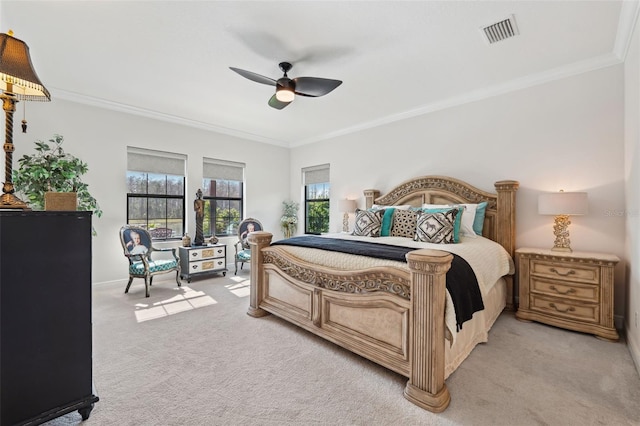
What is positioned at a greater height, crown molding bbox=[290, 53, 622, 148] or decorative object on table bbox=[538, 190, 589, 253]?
crown molding bbox=[290, 53, 622, 148]

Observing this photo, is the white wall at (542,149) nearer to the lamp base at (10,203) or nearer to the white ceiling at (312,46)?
the white ceiling at (312,46)

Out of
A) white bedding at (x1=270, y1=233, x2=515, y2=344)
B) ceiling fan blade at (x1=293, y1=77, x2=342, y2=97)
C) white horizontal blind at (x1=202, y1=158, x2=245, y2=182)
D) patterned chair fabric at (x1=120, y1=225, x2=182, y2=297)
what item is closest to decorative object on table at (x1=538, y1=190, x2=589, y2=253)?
white bedding at (x1=270, y1=233, x2=515, y2=344)

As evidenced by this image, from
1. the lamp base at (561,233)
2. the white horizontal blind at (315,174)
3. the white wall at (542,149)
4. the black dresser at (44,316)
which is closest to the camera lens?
the black dresser at (44,316)

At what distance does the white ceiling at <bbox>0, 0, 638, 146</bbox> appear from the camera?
2229 millimetres

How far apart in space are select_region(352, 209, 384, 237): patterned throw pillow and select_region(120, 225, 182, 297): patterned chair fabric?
288cm

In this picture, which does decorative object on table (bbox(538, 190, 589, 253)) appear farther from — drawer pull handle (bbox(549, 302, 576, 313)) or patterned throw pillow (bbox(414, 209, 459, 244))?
patterned throw pillow (bbox(414, 209, 459, 244))

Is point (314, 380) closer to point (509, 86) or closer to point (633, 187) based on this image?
point (633, 187)

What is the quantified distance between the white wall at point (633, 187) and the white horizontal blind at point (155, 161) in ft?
18.9

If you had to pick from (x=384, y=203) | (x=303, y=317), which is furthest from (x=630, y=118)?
(x=303, y=317)

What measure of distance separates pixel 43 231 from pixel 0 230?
0.16 m

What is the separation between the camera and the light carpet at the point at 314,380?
5.31ft

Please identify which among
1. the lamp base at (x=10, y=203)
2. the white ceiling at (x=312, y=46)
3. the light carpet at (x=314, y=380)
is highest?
the white ceiling at (x=312, y=46)

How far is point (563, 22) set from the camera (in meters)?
2.37

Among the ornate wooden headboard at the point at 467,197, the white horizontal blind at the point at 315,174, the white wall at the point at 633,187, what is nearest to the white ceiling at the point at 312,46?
the white wall at the point at 633,187
